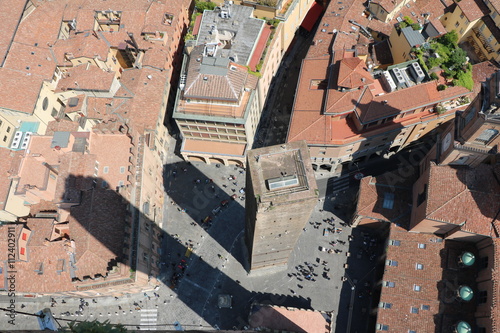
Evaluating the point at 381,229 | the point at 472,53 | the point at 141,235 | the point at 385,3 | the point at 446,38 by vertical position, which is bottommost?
the point at 141,235

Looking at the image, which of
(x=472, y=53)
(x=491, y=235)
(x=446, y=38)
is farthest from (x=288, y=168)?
(x=472, y=53)

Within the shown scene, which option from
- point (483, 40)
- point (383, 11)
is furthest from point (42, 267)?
point (483, 40)

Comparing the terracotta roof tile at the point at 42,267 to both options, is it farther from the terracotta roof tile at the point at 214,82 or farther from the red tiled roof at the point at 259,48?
the red tiled roof at the point at 259,48

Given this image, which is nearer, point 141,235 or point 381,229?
point 141,235

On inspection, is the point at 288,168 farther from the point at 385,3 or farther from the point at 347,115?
the point at 385,3

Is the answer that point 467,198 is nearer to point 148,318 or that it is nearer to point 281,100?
point 281,100
